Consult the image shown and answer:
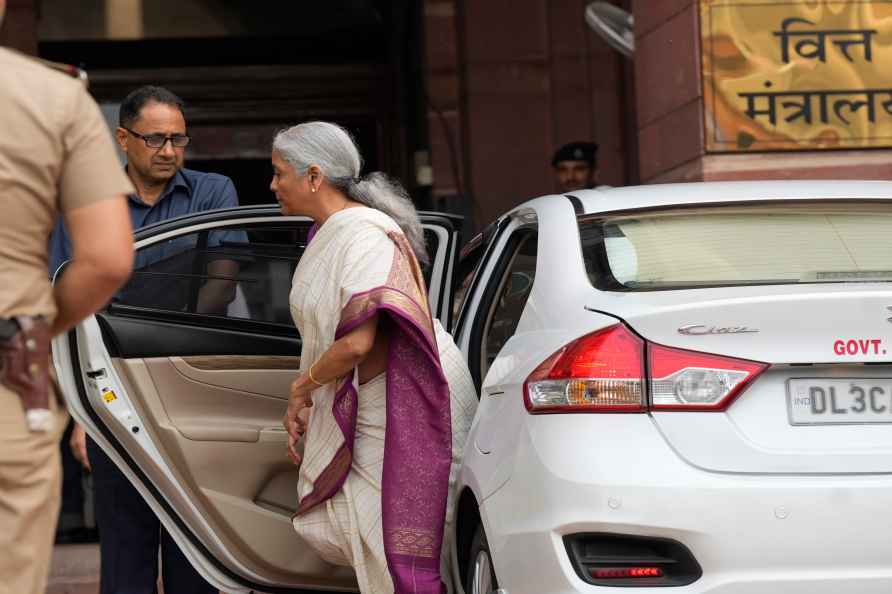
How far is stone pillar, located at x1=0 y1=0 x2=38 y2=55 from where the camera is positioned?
41.7 feet

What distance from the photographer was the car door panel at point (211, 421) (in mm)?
4875

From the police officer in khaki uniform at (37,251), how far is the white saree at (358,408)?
66.0 inches

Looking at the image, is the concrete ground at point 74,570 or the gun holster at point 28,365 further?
the concrete ground at point 74,570

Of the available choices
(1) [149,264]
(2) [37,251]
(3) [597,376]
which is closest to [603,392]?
(3) [597,376]

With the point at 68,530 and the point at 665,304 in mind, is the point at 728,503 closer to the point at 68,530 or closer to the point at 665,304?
the point at 665,304

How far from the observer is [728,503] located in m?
3.57

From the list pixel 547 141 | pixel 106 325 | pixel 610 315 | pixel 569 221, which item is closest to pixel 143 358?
pixel 106 325

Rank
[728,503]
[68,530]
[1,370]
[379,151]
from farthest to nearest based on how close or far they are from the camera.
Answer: [379,151] → [68,530] → [728,503] → [1,370]

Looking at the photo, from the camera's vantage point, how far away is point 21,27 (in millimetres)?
12828

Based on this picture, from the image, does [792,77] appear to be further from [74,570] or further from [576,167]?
[74,570]

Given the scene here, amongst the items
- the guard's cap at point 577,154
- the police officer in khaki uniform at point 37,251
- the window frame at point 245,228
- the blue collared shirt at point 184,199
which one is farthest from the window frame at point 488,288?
the guard's cap at point 577,154

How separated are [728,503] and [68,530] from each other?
552cm

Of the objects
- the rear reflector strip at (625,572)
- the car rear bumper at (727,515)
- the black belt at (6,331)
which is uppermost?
the black belt at (6,331)

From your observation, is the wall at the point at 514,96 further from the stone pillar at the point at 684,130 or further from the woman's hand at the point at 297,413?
the woman's hand at the point at 297,413
